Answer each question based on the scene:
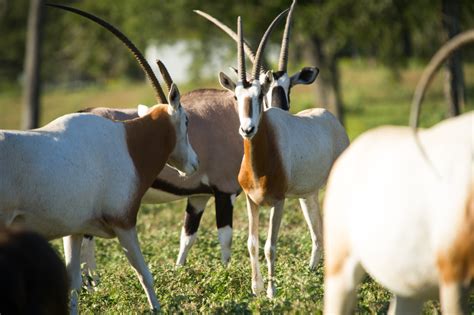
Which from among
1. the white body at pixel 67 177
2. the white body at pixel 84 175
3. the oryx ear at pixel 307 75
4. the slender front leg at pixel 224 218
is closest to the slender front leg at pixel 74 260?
the white body at pixel 84 175

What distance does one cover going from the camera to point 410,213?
4.92m

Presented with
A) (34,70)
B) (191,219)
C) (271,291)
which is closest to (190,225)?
(191,219)

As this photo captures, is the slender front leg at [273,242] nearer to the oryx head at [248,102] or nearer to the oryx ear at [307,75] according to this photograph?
the oryx head at [248,102]

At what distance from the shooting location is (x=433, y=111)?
96.0ft

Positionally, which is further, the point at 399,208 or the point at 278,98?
the point at 278,98

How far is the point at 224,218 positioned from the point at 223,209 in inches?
3.6

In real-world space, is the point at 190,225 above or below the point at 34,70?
below

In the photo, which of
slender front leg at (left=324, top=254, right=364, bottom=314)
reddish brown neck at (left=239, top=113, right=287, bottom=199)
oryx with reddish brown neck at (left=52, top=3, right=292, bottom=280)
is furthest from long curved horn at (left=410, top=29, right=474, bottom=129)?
oryx with reddish brown neck at (left=52, top=3, right=292, bottom=280)

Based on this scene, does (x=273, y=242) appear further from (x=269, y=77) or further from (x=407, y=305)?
(x=407, y=305)

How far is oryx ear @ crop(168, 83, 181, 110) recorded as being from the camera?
852 centimetres

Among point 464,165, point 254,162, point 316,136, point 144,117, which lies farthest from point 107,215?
point 464,165

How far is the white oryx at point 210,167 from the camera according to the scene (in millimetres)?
10242

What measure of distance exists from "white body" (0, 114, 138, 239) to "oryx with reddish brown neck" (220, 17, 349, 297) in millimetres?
1127

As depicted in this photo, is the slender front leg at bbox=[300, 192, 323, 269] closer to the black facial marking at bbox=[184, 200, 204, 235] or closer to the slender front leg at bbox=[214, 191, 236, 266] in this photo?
the slender front leg at bbox=[214, 191, 236, 266]
